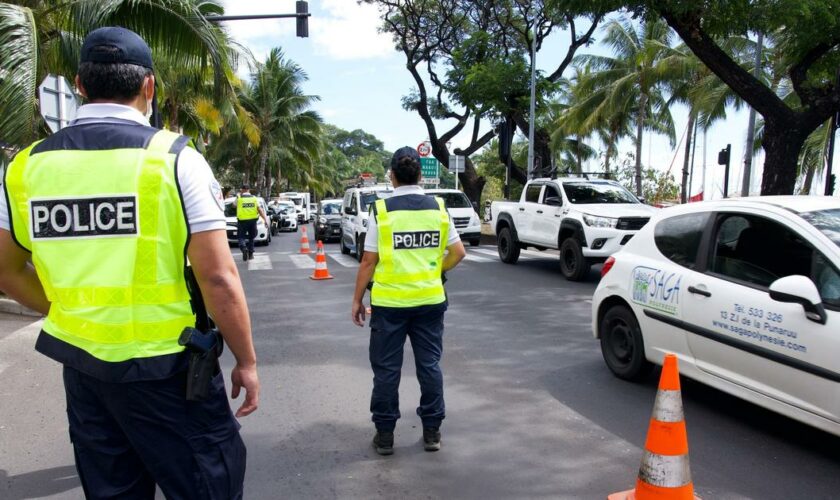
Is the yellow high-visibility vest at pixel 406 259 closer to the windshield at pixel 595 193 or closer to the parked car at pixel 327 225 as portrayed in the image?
the windshield at pixel 595 193

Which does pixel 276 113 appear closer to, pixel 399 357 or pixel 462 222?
pixel 462 222

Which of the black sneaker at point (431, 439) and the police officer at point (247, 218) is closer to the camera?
the black sneaker at point (431, 439)

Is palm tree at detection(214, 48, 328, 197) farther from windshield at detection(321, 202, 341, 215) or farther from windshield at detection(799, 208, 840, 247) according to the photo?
windshield at detection(799, 208, 840, 247)

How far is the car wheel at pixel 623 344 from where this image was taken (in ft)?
17.0

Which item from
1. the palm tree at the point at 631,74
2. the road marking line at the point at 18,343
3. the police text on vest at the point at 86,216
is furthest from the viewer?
the palm tree at the point at 631,74

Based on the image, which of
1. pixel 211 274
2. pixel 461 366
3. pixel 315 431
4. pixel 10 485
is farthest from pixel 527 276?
pixel 211 274

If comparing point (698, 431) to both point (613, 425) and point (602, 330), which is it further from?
point (602, 330)

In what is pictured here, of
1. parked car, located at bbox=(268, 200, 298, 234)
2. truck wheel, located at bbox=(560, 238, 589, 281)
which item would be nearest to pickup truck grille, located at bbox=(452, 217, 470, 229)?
truck wheel, located at bbox=(560, 238, 589, 281)

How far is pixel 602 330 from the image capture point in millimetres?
5648

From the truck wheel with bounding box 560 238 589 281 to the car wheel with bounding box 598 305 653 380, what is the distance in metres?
5.64

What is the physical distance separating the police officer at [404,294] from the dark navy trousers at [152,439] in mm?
1885

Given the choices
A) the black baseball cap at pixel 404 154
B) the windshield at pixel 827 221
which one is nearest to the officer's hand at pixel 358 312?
the black baseball cap at pixel 404 154

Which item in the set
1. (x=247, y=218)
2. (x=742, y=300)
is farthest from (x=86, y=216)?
(x=247, y=218)

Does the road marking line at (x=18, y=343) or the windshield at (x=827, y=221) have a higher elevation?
the windshield at (x=827, y=221)
